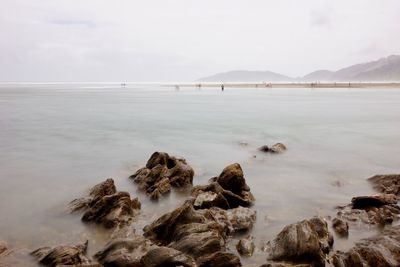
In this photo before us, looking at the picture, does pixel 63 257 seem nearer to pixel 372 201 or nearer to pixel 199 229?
pixel 199 229

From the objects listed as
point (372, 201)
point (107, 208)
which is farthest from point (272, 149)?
point (107, 208)

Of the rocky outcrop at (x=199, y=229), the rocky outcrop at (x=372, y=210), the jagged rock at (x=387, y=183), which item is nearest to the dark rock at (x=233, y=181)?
the rocky outcrop at (x=199, y=229)

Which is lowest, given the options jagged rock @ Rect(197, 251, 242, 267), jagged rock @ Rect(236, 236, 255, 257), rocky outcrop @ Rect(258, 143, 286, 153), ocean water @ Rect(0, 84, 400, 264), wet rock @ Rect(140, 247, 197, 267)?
ocean water @ Rect(0, 84, 400, 264)

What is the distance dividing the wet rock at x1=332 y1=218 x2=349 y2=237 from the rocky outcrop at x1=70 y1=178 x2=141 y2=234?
300 inches

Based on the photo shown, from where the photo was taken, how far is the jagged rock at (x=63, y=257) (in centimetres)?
988

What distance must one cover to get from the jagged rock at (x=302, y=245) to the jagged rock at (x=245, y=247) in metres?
0.55

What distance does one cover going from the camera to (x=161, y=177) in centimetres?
1803

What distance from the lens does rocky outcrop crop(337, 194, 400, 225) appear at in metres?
13.2

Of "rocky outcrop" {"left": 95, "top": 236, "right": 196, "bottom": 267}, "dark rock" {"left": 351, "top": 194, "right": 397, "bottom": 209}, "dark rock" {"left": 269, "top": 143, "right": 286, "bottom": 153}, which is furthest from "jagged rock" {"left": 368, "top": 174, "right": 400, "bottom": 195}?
"rocky outcrop" {"left": 95, "top": 236, "right": 196, "bottom": 267}

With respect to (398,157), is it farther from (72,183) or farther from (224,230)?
(72,183)

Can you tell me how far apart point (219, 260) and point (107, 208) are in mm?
5988

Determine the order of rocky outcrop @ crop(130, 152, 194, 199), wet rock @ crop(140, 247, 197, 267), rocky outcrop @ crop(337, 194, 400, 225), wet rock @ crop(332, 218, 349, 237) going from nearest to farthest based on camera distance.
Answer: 1. wet rock @ crop(140, 247, 197, 267)
2. wet rock @ crop(332, 218, 349, 237)
3. rocky outcrop @ crop(337, 194, 400, 225)
4. rocky outcrop @ crop(130, 152, 194, 199)

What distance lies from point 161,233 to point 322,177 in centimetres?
1192

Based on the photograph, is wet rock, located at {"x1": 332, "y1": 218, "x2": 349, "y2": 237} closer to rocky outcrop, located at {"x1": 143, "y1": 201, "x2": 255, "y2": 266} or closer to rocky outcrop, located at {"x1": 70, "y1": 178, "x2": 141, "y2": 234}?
rocky outcrop, located at {"x1": 143, "y1": 201, "x2": 255, "y2": 266}
